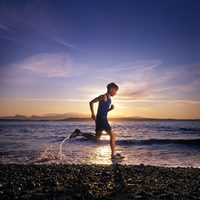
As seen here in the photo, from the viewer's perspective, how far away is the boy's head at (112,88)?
11.0m

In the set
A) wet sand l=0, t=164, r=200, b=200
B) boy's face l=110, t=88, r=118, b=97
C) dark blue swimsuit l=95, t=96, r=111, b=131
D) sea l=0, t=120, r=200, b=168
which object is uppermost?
boy's face l=110, t=88, r=118, b=97

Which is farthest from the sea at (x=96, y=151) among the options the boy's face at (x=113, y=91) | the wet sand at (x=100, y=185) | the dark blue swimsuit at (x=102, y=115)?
the wet sand at (x=100, y=185)

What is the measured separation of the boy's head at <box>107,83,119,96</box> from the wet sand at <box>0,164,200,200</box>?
3.20m

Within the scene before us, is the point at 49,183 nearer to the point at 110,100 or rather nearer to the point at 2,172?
the point at 2,172

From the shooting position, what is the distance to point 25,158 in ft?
50.6

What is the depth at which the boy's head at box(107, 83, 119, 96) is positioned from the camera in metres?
11.0

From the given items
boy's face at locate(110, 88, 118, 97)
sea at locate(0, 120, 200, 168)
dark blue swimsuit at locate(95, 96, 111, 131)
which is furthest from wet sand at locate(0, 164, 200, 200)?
sea at locate(0, 120, 200, 168)

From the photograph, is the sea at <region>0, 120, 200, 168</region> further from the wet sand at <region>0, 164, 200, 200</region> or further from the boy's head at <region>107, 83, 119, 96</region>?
the wet sand at <region>0, 164, 200, 200</region>

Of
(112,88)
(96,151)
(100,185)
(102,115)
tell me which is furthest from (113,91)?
(96,151)

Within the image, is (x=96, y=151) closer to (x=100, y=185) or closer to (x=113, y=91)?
(x=113, y=91)

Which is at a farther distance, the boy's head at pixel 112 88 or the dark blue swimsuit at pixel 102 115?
the dark blue swimsuit at pixel 102 115

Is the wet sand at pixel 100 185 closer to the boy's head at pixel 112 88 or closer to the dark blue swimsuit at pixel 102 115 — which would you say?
the dark blue swimsuit at pixel 102 115

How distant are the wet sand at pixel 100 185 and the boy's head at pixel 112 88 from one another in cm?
320

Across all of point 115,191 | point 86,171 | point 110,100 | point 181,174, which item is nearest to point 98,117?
point 110,100
